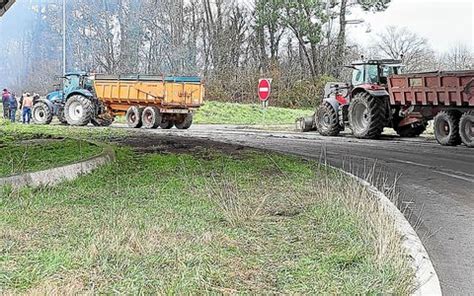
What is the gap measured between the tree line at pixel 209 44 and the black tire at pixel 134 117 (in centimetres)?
1241

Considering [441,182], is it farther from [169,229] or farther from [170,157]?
[169,229]

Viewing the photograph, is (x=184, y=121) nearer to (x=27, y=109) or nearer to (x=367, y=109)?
(x=27, y=109)

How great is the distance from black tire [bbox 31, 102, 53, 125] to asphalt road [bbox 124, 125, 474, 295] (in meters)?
13.8

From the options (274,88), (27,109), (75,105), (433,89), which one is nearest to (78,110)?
(75,105)

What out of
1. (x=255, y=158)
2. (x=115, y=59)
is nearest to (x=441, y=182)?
(x=255, y=158)

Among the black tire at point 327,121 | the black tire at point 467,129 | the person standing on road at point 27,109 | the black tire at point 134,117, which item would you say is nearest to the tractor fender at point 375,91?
the black tire at point 327,121

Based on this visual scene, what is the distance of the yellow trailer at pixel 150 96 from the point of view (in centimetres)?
2584

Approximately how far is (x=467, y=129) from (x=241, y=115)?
796 inches

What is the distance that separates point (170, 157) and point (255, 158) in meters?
1.71

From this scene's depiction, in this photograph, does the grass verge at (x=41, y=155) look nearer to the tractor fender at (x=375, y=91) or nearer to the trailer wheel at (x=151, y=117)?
the tractor fender at (x=375, y=91)

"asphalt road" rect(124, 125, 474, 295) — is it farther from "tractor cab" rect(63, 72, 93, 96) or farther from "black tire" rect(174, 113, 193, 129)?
"tractor cab" rect(63, 72, 93, 96)

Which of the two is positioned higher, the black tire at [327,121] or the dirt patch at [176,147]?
the black tire at [327,121]

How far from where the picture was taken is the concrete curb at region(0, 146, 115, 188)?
8.11 metres

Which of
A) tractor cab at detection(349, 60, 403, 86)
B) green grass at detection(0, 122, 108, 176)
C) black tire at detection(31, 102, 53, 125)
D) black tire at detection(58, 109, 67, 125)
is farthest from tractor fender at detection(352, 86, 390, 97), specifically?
black tire at detection(31, 102, 53, 125)
